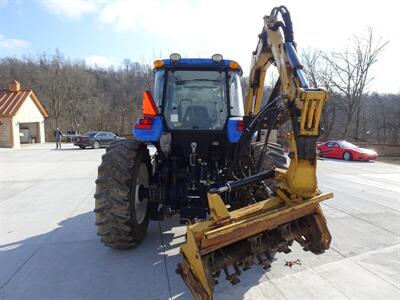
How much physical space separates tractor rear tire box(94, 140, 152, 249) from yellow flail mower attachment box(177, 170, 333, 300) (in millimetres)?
1266

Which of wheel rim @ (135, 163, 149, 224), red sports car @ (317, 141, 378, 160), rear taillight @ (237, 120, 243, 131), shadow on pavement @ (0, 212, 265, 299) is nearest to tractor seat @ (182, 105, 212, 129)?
rear taillight @ (237, 120, 243, 131)

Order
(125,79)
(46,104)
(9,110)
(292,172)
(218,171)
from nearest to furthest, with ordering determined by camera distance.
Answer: (292,172)
(218,171)
(9,110)
(46,104)
(125,79)

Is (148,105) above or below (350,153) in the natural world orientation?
above

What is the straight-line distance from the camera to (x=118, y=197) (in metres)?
3.81

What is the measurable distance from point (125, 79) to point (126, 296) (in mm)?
60772

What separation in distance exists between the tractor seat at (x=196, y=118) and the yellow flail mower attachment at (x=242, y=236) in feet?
4.85

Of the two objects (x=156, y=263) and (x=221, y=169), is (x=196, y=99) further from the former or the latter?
(x=156, y=263)

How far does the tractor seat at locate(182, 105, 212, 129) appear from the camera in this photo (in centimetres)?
457

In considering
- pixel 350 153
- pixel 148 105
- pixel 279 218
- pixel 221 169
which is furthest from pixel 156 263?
pixel 350 153

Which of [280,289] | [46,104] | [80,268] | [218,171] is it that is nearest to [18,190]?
[80,268]

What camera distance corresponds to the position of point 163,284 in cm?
335

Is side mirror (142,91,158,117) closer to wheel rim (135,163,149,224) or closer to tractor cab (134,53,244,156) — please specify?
tractor cab (134,53,244,156)

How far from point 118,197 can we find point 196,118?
154 centimetres

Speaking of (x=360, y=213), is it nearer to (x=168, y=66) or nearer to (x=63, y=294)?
(x=168, y=66)
